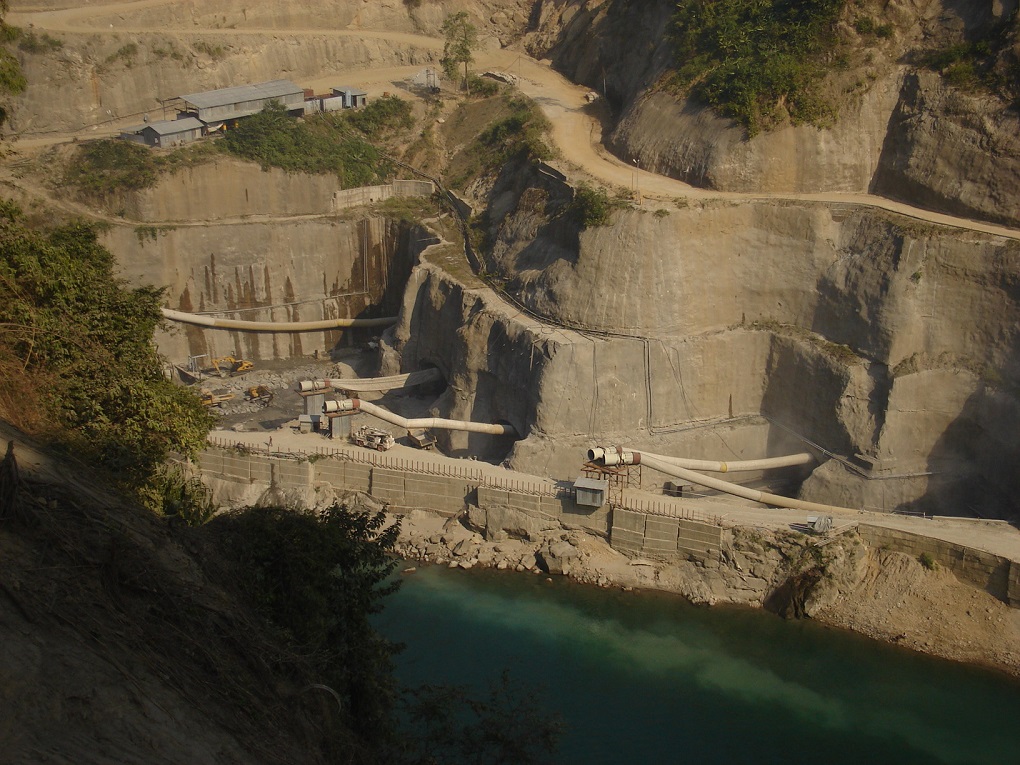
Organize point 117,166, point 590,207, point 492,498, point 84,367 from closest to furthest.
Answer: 1. point 84,367
2. point 492,498
3. point 590,207
4. point 117,166

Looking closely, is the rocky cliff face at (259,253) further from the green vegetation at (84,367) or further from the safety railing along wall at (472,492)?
the green vegetation at (84,367)

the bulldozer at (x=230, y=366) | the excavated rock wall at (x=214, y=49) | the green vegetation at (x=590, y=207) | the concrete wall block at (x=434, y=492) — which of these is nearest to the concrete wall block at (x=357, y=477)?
the concrete wall block at (x=434, y=492)

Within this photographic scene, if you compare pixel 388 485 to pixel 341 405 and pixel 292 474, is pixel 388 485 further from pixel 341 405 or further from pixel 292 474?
pixel 341 405

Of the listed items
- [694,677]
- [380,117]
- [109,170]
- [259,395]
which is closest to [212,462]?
[259,395]

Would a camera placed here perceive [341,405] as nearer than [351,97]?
Yes

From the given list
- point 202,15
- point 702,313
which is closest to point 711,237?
point 702,313

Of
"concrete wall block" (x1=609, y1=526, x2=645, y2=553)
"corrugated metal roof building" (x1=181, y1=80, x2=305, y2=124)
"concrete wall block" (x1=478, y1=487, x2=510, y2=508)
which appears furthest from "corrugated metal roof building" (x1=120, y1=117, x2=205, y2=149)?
"concrete wall block" (x1=609, y1=526, x2=645, y2=553)

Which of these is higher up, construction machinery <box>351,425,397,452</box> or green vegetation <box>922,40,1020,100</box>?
green vegetation <box>922,40,1020,100</box>

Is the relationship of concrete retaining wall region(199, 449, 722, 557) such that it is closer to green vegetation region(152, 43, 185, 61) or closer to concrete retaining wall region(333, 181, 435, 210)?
concrete retaining wall region(333, 181, 435, 210)
